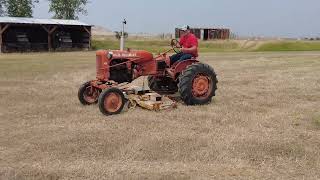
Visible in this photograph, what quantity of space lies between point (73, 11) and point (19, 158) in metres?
66.3

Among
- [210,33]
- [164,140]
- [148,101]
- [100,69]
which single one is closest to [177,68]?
[148,101]

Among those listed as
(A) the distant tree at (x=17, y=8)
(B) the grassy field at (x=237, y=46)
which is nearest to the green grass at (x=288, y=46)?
(B) the grassy field at (x=237, y=46)

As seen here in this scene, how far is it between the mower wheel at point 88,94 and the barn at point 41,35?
3350 cm

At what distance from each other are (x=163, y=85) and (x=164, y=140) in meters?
4.90

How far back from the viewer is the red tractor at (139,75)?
1115 cm

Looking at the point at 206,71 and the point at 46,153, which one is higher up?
the point at 206,71

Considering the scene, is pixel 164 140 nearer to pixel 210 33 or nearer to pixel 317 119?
pixel 317 119

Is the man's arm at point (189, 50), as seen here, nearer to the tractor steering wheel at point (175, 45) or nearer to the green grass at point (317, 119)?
Answer: the tractor steering wheel at point (175, 45)

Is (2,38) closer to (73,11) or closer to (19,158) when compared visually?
(73,11)

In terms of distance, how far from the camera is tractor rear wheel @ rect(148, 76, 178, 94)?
12849mm

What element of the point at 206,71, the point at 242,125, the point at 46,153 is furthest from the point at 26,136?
the point at 206,71

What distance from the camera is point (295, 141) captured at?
26.9 ft

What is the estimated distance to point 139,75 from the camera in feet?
38.3

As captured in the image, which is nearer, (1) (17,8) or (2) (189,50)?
(2) (189,50)
